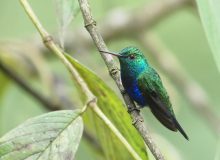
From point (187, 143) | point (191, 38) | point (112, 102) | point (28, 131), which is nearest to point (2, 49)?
point (112, 102)

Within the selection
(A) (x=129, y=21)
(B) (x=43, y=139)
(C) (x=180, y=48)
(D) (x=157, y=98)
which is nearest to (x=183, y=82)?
(A) (x=129, y=21)

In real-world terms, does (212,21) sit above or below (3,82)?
below

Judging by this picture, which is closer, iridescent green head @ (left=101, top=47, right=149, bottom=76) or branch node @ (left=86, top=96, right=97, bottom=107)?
branch node @ (left=86, top=96, right=97, bottom=107)

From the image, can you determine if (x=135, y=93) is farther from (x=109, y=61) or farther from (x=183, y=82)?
(x=183, y=82)

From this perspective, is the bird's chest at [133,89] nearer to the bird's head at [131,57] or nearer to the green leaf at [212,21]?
the bird's head at [131,57]

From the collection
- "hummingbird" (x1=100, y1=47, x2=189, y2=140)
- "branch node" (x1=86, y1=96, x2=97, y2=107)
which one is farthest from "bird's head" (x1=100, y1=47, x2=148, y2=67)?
"branch node" (x1=86, y1=96, x2=97, y2=107)

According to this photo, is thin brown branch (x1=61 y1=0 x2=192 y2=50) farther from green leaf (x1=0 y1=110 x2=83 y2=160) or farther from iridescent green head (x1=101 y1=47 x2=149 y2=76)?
green leaf (x1=0 y1=110 x2=83 y2=160)

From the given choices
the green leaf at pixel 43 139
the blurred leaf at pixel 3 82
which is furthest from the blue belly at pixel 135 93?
the blurred leaf at pixel 3 82
